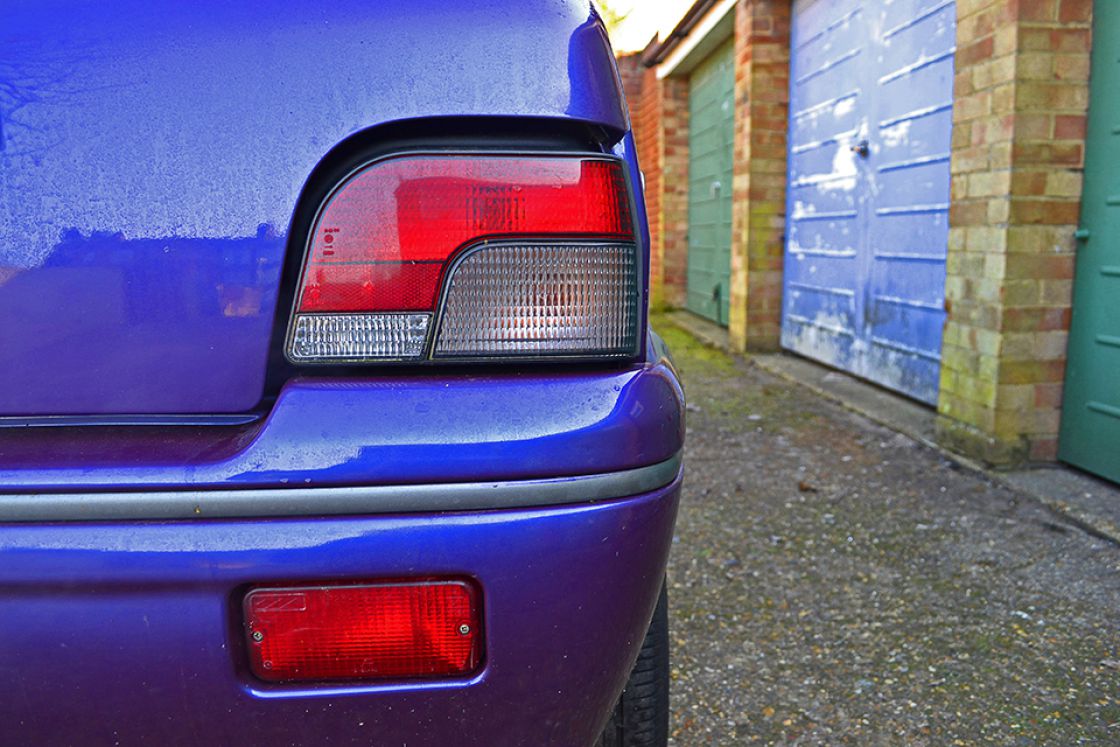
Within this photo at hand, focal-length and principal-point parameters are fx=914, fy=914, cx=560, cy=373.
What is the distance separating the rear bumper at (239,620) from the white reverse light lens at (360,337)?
0.19m

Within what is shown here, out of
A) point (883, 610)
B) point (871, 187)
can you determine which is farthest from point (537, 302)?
point (871, 187)

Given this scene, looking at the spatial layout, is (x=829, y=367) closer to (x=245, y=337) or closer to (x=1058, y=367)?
(x=1058, y=367)

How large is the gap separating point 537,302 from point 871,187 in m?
5.26

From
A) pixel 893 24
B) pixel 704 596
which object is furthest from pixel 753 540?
pixel 893 24

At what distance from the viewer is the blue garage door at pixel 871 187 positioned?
4945mm

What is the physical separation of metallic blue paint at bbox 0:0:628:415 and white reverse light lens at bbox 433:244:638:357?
173mm

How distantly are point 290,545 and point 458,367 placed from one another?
A: 0.27 m

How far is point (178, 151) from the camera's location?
1.01 m

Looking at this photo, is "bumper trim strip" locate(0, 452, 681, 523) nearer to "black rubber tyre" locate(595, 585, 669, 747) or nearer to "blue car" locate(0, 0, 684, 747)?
"blue car" locate(0, 0, 684, 747)

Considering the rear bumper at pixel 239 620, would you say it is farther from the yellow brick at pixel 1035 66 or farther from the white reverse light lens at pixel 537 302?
the yellow brick at pixel 1035 66

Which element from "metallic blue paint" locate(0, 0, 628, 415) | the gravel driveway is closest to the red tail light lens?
"metallic blue paint" locate(0, 0, 628, 415)

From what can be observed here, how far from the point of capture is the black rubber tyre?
1.51 m

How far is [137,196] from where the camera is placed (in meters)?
1.00

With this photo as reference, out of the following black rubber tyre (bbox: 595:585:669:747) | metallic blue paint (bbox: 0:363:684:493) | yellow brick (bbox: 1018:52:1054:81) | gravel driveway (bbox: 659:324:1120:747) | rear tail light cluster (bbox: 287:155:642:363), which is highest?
yellow brick (bbox: 1018:52:1054:81)
